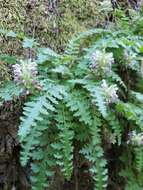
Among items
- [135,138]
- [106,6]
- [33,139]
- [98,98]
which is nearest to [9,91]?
[33,139]

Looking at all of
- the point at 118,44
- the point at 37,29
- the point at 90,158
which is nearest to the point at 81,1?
the point at 37,29

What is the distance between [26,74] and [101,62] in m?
0.45

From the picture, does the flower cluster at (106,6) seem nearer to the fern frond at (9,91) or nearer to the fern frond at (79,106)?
the fern frond at (79,106)

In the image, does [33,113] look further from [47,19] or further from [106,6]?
[106,6]

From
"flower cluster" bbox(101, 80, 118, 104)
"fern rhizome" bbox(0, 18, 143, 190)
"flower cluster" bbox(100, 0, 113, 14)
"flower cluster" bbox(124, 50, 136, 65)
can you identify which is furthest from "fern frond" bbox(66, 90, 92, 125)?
"flower cluster" bbox(100, 0, 113, 14)

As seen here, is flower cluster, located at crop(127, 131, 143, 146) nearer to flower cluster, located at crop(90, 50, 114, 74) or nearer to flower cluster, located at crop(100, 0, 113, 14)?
flower cluster, located at crop(90, 50, 114, 74)

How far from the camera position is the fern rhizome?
2.38 m

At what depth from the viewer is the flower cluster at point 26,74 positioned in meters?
2.38

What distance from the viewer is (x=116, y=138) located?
2.73 m

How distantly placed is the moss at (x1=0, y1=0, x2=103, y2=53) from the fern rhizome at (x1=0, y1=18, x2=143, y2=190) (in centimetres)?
27

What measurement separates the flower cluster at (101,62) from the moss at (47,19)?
0.56 m

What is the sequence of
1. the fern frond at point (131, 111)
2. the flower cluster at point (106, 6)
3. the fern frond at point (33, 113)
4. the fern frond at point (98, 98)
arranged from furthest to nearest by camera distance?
1. the flower cluster at point (106, 6)
2. the fern frond at point (131, 111)
3. the fern frond at point (98, 98)
4. the fern frond at point (33, 113)

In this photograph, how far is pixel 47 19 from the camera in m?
3.18

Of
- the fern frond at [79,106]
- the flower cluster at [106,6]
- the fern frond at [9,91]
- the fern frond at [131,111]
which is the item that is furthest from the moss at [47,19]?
the fern frond at [131,111]
